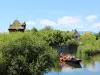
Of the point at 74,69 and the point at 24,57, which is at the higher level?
the point at 24,57

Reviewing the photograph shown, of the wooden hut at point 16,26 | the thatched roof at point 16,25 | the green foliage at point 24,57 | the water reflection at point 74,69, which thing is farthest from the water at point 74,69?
the thatched roof at point 16,25

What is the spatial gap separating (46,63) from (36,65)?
1052mm

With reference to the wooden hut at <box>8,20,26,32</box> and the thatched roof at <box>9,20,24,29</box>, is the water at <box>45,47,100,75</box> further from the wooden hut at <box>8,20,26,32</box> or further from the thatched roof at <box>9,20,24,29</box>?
the thatched roof at <box>9,20,24,29</box>

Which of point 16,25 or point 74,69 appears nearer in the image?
point 74,69

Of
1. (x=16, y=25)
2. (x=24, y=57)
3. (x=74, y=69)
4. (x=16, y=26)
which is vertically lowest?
(x=74, y=69)

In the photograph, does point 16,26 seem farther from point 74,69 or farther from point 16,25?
point 74,69

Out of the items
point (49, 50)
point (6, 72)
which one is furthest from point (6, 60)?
point (49, 50)

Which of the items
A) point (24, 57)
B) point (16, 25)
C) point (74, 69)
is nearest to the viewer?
point (24, 57)

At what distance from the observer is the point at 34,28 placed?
6819cm

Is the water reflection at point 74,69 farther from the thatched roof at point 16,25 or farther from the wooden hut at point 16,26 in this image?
the thatched roof at point 16,25

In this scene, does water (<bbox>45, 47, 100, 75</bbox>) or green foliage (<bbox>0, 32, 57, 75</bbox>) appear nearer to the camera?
green foliage (<bbox>0, 32, 57, 75</bbox>)

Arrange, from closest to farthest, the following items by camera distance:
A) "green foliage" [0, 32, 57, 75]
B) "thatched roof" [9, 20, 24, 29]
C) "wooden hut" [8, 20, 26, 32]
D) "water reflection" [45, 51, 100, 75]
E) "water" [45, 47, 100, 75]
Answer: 1. "green foliage" [0, 32, 57, 75]
2. "water" [45, 47, 100, 75]
3. "water reflection" [45, 51, 100, 75]
4. "wooden hut" [8, 20, 26, 32]
5. "thatched roof" [9, 20, 24, 29]

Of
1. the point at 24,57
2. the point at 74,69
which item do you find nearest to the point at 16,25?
the point at 74,69

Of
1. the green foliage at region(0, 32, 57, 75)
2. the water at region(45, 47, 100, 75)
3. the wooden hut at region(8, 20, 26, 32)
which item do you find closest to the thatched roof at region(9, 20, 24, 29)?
the wooden hut at region(8, 20, 26, 32)
